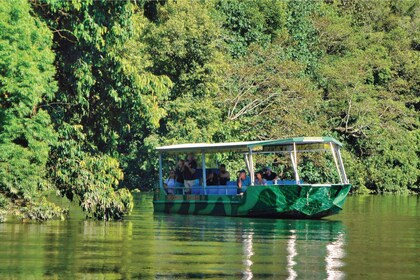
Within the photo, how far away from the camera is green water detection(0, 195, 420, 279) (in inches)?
598

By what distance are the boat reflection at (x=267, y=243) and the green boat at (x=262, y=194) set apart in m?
0.78

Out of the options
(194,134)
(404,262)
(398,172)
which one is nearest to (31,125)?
(404,262)

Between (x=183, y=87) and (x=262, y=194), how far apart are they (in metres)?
20.0

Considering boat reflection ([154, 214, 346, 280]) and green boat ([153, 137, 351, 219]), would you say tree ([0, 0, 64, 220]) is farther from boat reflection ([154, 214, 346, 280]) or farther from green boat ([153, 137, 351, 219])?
green boat ([153, 137, 351, 219])

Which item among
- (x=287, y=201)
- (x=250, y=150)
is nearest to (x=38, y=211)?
(x=287, y=201)

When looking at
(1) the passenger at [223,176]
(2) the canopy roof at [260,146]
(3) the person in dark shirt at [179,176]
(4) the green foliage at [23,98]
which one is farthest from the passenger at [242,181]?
(4) the green foliage at [23,98]

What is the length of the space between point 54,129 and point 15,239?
6.83 metres

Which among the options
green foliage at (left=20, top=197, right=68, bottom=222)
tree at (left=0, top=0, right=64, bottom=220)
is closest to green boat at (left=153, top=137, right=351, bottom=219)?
green foliage at (left=20, top=197, right=68, bottom=222)

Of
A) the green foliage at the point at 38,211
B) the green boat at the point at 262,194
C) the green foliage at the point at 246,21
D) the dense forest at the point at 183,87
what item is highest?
the green foliage at the point at 246,21

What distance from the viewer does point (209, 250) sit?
60.9ft

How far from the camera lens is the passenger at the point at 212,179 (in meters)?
33.3

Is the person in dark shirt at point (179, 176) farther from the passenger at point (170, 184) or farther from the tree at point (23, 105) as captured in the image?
the tree at point (23, 105)

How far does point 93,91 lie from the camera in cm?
2823

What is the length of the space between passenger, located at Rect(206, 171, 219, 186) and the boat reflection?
2.68 metres
